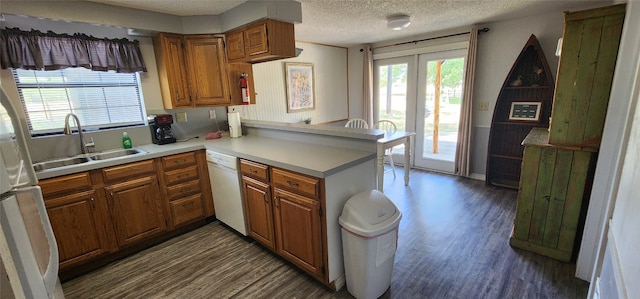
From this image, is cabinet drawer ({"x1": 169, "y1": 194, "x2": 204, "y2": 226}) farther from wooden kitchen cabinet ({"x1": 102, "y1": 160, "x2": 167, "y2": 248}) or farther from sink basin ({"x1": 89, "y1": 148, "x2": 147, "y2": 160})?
sink basin ({"x1": 89, "y1": 148, "x2": 147, "y2": 160})

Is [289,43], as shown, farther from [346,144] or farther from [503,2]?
[503,2]

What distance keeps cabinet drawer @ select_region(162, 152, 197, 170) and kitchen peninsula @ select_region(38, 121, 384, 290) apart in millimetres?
39

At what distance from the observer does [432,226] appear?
8.86ft

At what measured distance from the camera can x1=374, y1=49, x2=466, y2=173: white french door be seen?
4.03 meters

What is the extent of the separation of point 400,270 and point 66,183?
263 centimetres

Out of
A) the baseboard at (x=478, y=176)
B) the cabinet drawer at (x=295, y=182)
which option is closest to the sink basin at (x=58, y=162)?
the cabinet drawer at (x=295, y=182)

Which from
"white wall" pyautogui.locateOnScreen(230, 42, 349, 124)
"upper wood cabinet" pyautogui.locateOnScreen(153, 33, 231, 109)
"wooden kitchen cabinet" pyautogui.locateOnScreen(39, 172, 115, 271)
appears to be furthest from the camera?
"white wall" pyautogui.locateOnScreen(230, 42, 349, 124)

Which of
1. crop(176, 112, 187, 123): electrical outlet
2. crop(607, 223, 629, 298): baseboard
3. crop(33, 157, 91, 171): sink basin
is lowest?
crop(607, 223, 629, 298): baseboard

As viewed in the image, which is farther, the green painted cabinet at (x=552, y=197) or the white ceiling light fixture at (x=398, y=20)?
the white ceiling light fixture at (x=398, y=20)

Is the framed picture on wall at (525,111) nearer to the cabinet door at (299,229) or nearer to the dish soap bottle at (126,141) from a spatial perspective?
the cabinet door at (299,229)

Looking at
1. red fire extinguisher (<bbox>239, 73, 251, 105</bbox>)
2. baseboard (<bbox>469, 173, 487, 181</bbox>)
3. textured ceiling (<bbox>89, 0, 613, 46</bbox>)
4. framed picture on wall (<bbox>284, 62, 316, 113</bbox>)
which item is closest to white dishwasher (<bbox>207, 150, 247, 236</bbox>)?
red fire extinguisher (<bbox>239, 73, 251, 105</bbox>)

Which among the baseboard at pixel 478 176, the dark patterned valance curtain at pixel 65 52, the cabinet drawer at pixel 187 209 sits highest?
the dark patterned valance curtain at pixel 65 52

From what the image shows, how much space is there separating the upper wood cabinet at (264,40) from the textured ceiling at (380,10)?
250 mm

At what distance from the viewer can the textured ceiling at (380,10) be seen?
8.10 ft
